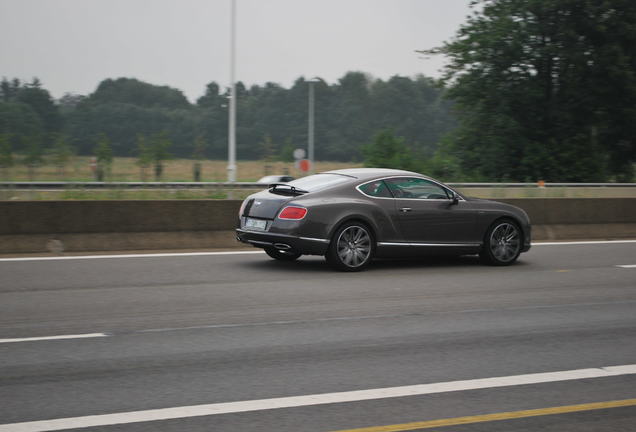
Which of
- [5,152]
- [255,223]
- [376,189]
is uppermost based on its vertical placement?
[5,152]

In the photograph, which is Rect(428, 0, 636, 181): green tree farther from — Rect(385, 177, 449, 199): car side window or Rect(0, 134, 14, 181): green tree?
Rect(385, 177, 449, 199): car side window

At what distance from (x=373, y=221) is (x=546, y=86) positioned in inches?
1134

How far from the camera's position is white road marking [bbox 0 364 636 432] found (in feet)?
15.2

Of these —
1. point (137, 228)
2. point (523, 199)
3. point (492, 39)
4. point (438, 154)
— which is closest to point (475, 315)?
point (137, 228)

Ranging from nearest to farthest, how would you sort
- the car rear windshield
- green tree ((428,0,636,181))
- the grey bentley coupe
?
the grey bentley coupe < the car rear windshield < green tree ((428,0,636,181))

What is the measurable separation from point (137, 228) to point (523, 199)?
26.8 ft

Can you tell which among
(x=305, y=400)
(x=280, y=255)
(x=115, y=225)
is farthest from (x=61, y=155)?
(x=305, y=400)

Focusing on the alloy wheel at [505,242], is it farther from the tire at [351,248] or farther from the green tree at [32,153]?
the green tree at [32,153]

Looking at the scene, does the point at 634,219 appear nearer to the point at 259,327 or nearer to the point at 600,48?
the point at 259,327

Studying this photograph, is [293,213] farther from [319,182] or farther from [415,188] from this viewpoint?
[415,188]

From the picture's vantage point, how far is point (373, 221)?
1105 cm

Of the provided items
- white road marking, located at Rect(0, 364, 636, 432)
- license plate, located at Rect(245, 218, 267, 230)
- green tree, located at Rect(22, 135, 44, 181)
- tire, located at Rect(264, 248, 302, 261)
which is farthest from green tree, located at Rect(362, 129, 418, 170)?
white road marking, located at Rect(0, 364, 636, 432)

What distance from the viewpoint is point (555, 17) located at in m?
35.6

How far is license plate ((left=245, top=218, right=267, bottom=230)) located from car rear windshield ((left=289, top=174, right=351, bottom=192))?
769 mm
